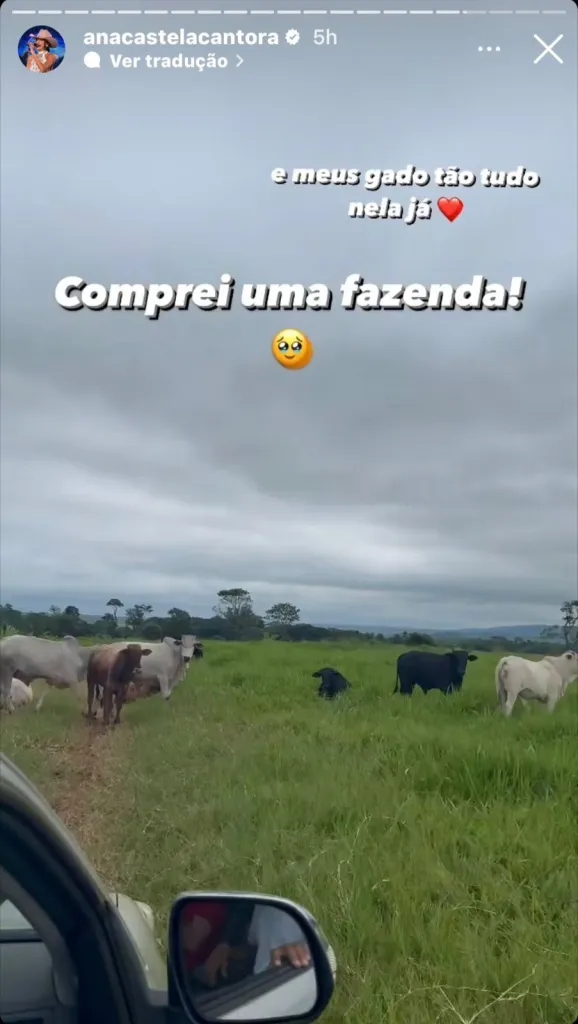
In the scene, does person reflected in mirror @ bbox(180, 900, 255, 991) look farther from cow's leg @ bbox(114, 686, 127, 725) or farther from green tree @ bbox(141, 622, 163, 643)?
cow's leg @ bbox(114, 686, 127, 725)

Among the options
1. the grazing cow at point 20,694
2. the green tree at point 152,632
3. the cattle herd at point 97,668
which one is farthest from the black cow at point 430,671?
the grazing cow at point 20,694

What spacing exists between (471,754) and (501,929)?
825mm

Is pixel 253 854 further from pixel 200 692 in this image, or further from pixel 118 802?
pixel 200 692

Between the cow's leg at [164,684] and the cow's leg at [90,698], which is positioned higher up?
the cow's leg at [164,684]

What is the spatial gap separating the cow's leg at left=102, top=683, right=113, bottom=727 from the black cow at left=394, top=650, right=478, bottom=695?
1209 millimetres

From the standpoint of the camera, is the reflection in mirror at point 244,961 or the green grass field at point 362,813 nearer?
the reflection in mirror at point 244,961

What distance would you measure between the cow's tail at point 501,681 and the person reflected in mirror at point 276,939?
251cm

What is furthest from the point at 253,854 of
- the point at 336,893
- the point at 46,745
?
the point at 46,745

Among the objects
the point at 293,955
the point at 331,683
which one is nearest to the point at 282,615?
the point at 331,683

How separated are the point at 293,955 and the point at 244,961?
0.04 m

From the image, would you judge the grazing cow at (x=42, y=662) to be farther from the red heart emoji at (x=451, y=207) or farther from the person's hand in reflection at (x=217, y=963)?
the person's hand in reflection at (x=217, y=963)

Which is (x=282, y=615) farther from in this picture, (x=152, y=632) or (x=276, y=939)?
(x=276, y=939)

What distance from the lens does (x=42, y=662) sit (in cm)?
312

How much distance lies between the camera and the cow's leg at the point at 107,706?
297 cm
